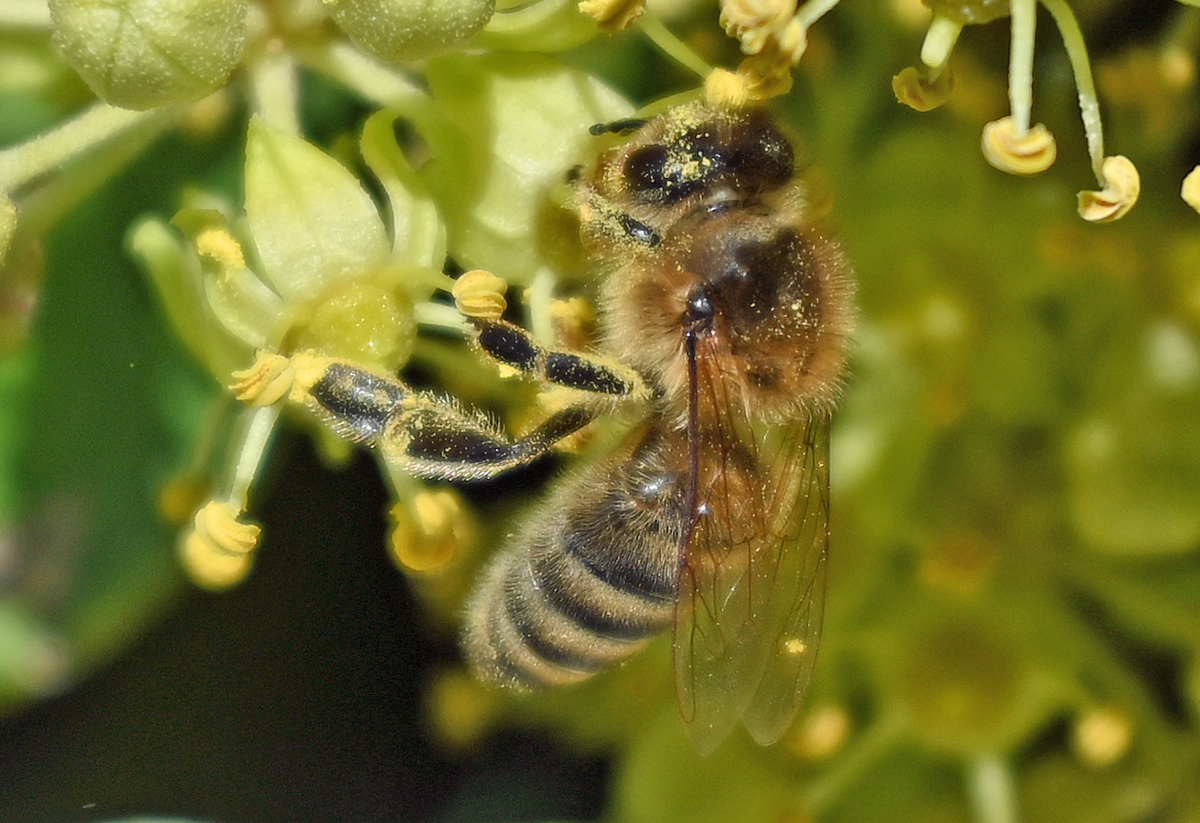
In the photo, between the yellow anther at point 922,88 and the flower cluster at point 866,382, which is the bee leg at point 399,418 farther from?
the yellow anther at point 922,88

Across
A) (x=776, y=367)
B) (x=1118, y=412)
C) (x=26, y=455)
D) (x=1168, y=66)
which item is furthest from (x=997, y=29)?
(x=26, y=455)

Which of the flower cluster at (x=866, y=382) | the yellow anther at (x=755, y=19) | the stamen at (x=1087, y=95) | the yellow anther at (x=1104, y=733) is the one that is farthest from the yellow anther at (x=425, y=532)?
the yellow anther at (x=1104, y=733)

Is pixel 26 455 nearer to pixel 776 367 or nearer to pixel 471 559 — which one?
pixel 471 559

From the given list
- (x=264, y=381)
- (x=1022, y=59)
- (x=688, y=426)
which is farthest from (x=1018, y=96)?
(x=264, y=381)

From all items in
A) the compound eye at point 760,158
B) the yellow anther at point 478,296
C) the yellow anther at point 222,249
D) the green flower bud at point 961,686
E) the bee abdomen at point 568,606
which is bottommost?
the green flower bud at point 961,686

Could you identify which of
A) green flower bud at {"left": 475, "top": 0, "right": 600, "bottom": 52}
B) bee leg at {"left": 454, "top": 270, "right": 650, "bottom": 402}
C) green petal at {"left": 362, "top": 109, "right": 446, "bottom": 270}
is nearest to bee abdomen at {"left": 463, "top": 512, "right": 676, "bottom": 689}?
bee leg at {"left": 454, "top": 270, "right": 650, "bottom": 402}

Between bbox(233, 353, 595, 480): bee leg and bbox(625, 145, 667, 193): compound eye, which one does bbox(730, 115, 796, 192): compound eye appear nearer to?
bbox(625, 145, 667, 193): compound eye
